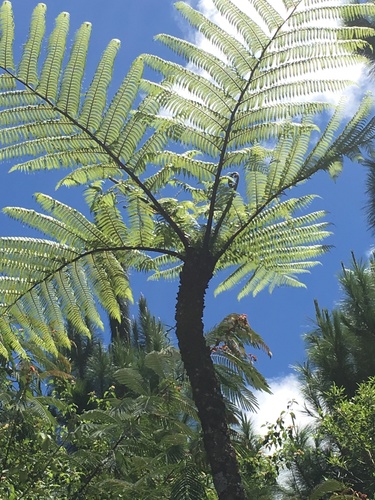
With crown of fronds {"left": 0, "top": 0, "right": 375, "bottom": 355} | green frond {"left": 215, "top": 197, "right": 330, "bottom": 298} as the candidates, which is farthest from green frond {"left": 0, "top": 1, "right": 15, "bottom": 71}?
green frond {"left": 215, "top": 197, "right": 330, "bottom": 298}

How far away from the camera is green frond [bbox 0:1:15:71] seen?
3547 millimetres

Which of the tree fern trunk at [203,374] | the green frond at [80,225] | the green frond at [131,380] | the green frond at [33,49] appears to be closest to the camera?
the tree fern trunk at [203,374]

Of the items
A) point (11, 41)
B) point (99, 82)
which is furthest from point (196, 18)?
point (11, 41)

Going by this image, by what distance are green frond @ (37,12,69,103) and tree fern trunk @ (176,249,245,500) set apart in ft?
3.40

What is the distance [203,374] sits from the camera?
322cm

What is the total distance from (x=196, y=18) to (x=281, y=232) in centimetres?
118

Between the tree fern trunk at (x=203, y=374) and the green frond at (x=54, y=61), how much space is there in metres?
1.04

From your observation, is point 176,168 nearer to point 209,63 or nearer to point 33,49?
point 209,63

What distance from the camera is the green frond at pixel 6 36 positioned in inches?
140

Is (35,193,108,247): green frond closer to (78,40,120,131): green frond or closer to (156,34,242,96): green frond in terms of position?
(78,40,120,131): green frond

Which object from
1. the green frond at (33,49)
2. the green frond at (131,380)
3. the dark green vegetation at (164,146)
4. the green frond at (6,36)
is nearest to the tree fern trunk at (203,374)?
the dark green vegetation at (164,146)

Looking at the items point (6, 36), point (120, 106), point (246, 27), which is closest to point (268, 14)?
point (246, 27)

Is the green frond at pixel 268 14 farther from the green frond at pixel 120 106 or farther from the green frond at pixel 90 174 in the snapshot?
the green frond at pixel 90 174

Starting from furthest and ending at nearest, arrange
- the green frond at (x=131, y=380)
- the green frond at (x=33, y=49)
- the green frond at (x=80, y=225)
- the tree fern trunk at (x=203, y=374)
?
the green frond at (x=131, y=380) → the green frond at (x=80, y=225) → the green frond at (x=33, y=49) → the tree fern trunk at (x=203, y=374)
